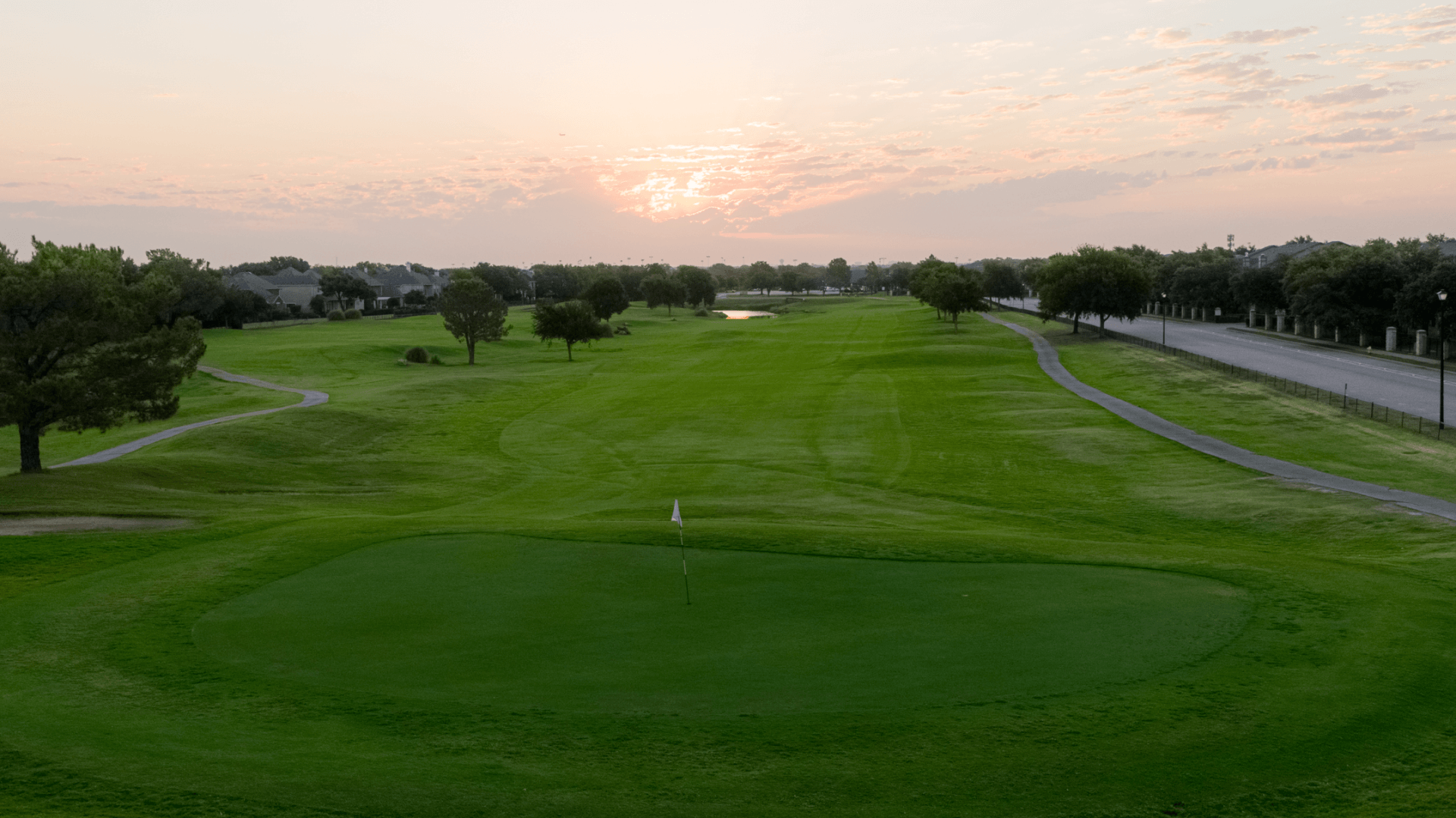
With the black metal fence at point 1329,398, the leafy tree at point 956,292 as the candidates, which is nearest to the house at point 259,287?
the leafy tree at point 956,292

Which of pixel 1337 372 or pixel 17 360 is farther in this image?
pixel 1337 372

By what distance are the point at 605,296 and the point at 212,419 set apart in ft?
300

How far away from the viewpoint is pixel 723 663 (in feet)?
47.9

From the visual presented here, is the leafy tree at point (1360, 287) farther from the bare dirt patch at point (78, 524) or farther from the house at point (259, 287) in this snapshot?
the house at point (259, 287)

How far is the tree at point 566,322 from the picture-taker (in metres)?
107

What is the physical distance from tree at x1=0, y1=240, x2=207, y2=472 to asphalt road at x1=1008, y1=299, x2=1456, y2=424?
60.8 m

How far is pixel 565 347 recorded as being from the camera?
12575cm

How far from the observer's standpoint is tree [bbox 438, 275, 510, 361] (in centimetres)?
10069

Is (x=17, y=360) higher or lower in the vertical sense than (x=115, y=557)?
higher

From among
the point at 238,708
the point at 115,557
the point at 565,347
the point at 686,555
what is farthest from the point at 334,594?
the point at 565,347

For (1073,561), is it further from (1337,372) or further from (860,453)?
(1337,372)

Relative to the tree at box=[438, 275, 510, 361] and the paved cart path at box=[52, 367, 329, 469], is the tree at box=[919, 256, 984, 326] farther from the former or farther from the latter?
the paved cart path at box=[52, 367, 329, 469]

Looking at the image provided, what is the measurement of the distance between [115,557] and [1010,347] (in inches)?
3835

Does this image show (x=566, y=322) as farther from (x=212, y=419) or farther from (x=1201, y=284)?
(x=1201, y=284)
